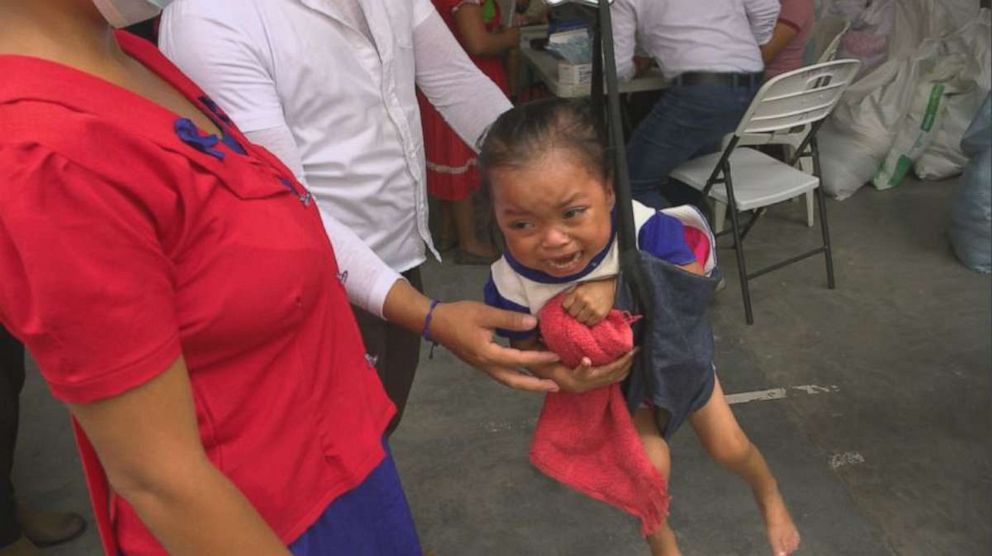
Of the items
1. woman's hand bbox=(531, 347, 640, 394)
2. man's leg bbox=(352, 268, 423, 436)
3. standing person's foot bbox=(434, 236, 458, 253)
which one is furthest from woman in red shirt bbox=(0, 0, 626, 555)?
standing person's foot bbox=(434, 236, 458, 253)

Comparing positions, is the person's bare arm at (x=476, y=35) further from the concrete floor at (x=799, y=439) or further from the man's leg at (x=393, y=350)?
the man's leg at (x=393, y=350)

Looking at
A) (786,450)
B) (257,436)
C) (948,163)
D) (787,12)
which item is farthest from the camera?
(948,163)

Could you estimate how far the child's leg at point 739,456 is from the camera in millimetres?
1551

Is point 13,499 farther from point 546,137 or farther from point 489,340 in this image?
point 546,137

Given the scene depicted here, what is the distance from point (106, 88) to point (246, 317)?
0.85 ft

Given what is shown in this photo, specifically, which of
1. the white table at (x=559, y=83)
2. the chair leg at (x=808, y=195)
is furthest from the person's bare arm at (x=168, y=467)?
the chair leg at (x=808, y=195)

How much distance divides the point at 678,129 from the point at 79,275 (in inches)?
111

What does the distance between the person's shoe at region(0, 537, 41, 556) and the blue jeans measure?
2324 mm

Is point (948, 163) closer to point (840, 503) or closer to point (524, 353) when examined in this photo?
point (840, 503)

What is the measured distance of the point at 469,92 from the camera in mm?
1667

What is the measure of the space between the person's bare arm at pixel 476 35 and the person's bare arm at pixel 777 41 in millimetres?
1084

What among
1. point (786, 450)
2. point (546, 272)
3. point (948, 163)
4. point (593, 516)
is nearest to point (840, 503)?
point (786, 450)

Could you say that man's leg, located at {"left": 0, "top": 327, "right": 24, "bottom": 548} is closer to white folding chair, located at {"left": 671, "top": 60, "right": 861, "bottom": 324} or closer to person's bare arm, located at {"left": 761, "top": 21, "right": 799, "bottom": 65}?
white folding chair, located at {"left": 671, "top": 60, "right": 861, "bottom": 324}

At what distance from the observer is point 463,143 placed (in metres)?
3.53
